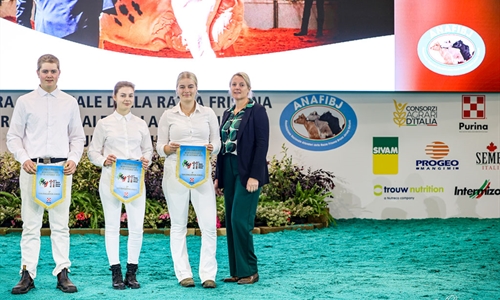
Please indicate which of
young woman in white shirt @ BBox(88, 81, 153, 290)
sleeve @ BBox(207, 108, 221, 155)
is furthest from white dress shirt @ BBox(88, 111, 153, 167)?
sleeve @ BBox(207, 108, 221, 155)

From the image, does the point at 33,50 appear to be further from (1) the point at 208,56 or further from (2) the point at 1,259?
(2) the point at 1,259

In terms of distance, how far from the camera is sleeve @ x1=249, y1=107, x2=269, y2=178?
16.5ft

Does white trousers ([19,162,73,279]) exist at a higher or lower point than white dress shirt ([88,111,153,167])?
lower

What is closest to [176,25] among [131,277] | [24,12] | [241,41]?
[241,41]

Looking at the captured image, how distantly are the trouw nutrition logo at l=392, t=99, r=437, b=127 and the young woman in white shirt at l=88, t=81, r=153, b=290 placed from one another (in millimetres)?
4969

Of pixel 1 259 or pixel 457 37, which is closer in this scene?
pixel 1 259

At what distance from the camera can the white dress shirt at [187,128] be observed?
5.02 meters

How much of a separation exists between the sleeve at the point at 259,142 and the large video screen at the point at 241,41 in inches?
144

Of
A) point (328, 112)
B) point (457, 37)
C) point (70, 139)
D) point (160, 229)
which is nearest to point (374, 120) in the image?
point (328, 112)

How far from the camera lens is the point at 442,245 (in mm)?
7031

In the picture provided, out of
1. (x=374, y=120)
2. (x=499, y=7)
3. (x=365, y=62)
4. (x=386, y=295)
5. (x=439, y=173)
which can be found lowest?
(x=386, y=295)

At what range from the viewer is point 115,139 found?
4914mm

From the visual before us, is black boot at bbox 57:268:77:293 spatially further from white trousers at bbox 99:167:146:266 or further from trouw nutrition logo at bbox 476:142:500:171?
trouw nutrition logo at bbox 476:142:500:171

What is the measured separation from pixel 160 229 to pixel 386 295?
11.9 ft
